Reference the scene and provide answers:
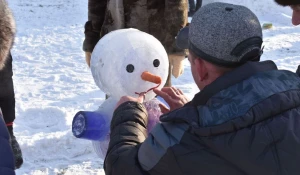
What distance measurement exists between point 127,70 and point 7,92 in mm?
1576

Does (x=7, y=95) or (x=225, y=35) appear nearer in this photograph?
(x=225, y=35)

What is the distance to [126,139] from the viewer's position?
1.62 m

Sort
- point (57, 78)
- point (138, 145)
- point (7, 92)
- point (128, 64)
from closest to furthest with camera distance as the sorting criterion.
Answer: point (138, 145) → point (128, 64) → point (7, 92) → point (57, 78)

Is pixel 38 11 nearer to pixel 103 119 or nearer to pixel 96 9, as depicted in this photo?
pixel 96 9

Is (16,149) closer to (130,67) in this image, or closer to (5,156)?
(130,67)

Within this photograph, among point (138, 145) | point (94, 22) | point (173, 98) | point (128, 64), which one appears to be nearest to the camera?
point (138, 145)

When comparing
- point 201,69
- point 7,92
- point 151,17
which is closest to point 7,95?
point 7,92

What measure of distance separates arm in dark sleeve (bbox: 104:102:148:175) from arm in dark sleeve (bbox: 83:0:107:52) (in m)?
1.26

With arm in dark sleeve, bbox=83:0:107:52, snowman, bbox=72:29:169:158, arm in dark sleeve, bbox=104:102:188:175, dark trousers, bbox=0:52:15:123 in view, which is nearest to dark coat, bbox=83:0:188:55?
arm in dark sleeve, bbox=83:0:107:52

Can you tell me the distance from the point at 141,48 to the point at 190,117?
67 centimetres

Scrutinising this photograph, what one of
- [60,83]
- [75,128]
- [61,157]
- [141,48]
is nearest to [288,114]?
[141,48]

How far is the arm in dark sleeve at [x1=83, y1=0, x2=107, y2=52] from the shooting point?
2920 mm

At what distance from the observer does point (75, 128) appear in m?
2.00

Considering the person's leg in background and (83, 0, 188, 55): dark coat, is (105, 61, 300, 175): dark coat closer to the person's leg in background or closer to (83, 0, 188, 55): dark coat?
(83, 0, 188, 55): dark coat
